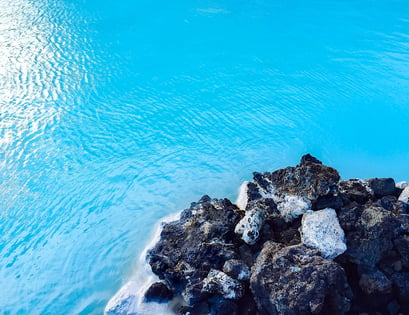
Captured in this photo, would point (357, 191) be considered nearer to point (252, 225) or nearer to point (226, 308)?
point (252, 225)

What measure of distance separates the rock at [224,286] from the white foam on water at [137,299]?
678 mm

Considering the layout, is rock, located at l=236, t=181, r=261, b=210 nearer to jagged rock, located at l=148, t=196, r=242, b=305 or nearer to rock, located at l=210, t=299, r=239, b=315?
jagged rock, located at l=148, t=196, r=242, b=305

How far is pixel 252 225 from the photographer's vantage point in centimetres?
512

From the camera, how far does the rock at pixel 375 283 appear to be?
4.49 m

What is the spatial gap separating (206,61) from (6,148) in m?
6.03

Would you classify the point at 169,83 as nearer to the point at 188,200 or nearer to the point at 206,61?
the point at 206,61

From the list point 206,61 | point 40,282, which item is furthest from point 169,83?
point 40,282

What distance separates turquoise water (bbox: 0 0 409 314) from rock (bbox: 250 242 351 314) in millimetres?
2229

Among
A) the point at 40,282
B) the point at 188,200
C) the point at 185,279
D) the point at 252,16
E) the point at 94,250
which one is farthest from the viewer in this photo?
the point at 252,16

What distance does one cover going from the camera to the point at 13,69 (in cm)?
1027

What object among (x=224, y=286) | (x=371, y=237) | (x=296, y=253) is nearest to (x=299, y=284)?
(x=296, y=253)

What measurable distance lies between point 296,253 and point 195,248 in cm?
143

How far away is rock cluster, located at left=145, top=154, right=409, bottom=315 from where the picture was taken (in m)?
4.27

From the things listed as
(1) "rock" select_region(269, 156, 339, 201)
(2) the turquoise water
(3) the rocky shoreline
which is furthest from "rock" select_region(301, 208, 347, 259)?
(2) the turquoise water
